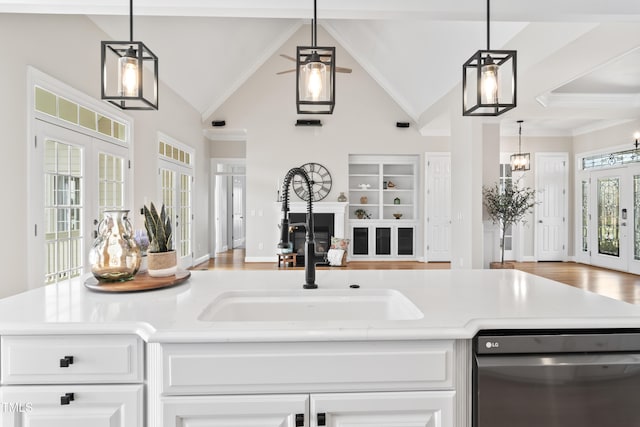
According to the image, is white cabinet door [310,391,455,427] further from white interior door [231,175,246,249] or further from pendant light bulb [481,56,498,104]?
white interior door [231,175,246,249]

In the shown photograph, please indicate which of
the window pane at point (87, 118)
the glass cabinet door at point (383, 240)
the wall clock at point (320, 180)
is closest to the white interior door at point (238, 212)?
the wall clock at point (320, 180)

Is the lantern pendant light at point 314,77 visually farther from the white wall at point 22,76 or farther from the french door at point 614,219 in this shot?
the french door at point 614,219

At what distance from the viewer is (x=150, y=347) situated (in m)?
1.07

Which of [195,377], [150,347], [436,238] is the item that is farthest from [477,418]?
[436,238]

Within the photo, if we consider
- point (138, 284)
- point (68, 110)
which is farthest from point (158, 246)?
point (68, 110)

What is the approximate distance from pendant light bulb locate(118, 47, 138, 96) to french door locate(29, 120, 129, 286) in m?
2.00

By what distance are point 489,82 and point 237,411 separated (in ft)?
5.31

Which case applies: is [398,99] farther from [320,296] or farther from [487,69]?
[320,296]

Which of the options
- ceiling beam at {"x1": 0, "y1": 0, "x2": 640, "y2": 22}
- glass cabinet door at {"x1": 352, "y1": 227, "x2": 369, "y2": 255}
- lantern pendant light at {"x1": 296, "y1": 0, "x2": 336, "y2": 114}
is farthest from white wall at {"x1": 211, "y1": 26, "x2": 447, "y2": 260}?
lantern pendant light at {"x1": 296, "y1": 0, "x2": 336, "y2": 114}

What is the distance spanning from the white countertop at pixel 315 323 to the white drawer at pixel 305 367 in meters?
0.05

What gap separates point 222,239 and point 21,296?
7760mm

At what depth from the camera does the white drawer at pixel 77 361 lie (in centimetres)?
107

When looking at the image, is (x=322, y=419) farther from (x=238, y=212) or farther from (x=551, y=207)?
(x=238, y=212)

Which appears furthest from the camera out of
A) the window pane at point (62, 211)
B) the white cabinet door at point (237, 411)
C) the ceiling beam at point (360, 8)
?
the window pane at point (62, 211)
